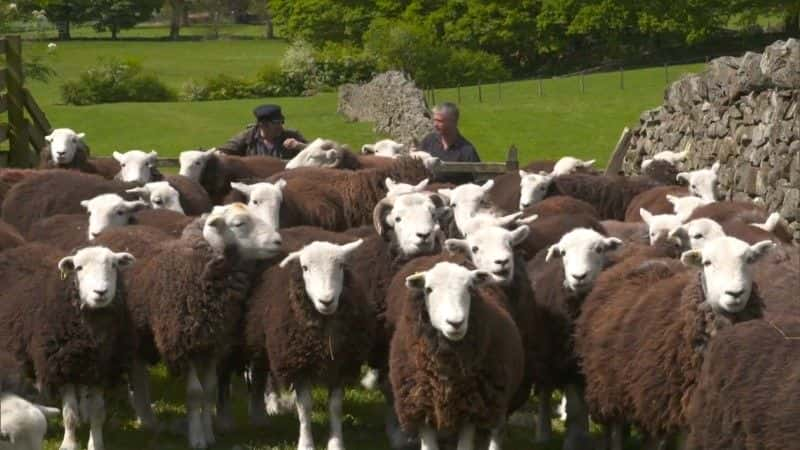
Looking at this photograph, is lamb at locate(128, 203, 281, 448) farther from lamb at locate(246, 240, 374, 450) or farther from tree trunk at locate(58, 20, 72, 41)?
tree trunk at locate(58, 20, 72, 41)

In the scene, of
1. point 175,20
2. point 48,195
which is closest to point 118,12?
point 175,20

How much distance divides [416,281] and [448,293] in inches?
10.3

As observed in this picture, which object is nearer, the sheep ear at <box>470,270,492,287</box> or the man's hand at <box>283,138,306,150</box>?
the sheep ear at <box>470,270,492,287</box>

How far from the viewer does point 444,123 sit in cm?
1603

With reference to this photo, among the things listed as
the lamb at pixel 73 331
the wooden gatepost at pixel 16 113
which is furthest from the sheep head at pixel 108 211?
the wooden gatepost at pixel 16 113

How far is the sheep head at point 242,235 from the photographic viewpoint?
1109cm

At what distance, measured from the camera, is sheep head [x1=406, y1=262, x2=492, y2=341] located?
9211mm

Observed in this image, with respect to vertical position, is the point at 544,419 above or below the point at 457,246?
below

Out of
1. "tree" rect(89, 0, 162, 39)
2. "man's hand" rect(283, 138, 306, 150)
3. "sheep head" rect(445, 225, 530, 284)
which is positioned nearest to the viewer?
"sheep head" rect(445, 225, 530, 284)

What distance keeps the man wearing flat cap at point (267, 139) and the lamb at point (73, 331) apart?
6.77 metres

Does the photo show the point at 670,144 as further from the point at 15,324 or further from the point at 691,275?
the point at 15,324

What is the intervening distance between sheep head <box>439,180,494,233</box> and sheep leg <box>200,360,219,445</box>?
3067 mm

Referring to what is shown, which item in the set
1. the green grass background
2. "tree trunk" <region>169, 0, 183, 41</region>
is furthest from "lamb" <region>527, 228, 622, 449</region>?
"tree trunk" <region>169, 0, 183, 41</region>

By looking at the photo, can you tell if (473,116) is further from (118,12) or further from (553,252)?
(118,12)
